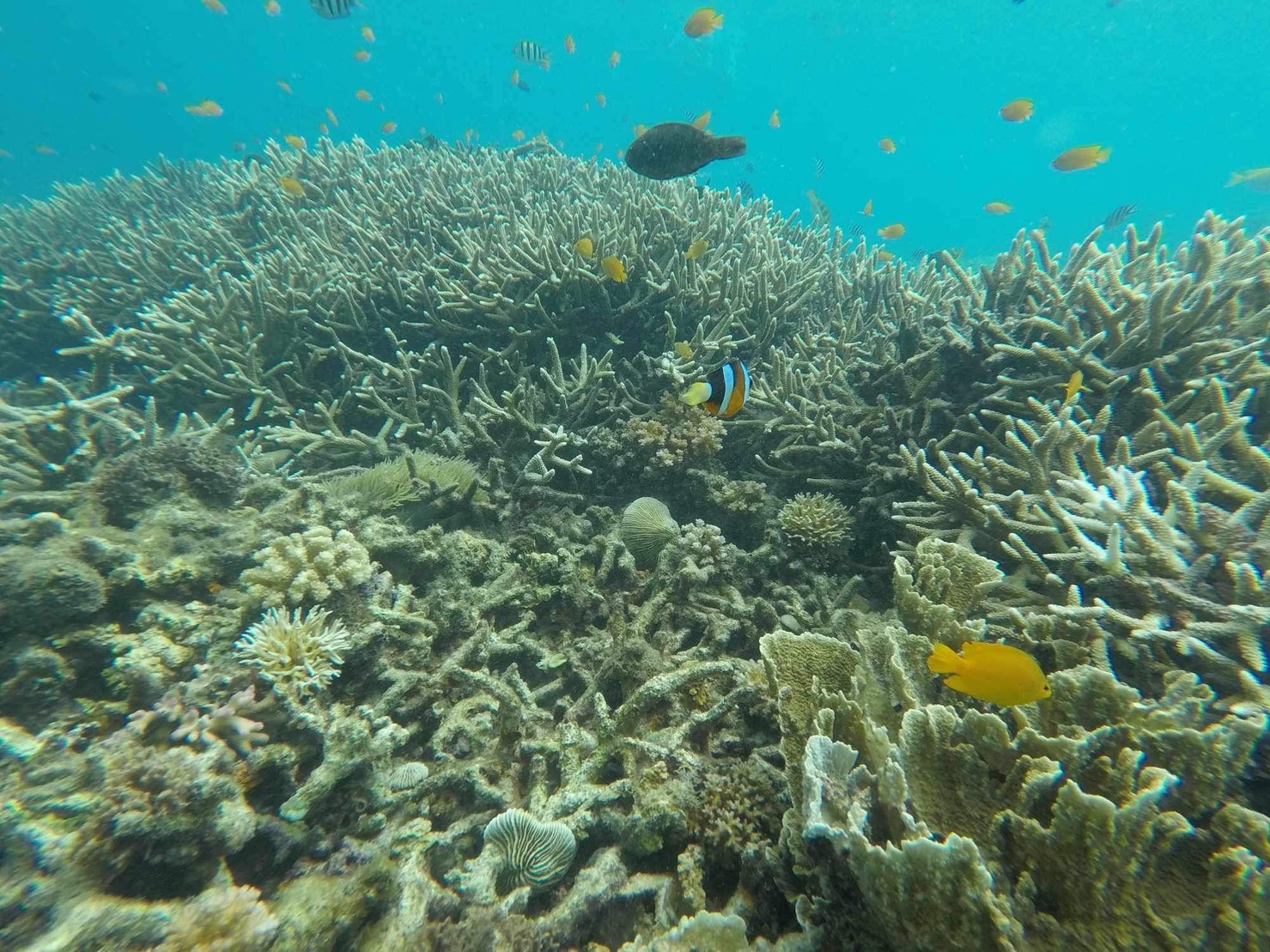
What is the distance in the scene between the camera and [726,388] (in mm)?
2938

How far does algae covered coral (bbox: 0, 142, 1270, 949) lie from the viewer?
1.55 meters

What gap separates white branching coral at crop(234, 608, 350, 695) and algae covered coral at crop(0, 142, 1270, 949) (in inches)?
1.0

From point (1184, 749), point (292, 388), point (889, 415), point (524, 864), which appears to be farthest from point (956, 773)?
point (292, 388)

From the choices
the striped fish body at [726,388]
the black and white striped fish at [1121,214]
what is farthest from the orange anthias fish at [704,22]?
the striped fish body at [726,388]

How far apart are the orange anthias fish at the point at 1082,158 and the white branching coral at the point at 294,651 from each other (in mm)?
10672

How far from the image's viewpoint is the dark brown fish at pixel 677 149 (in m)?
4.42

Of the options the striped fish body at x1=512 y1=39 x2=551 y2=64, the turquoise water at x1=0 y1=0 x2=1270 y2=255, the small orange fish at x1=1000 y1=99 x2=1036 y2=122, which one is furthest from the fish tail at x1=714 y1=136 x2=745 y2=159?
the turquoise water at x1=0 y1=0 x2=1270 y2=255

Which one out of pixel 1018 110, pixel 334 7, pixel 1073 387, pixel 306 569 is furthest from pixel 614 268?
pixel 1018 110

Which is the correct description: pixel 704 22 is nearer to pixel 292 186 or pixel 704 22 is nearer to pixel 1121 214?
pixel 292 186

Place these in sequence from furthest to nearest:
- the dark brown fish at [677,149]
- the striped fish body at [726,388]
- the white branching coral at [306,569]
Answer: the dark brown fish at [677,149]
the striped fish body at [726,388]
the white branching coral at [306,569]

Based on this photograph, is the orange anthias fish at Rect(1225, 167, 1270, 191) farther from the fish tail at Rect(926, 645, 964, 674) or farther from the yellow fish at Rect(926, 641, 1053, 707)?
the fish tail at Rect(926, 645, 964, 674)

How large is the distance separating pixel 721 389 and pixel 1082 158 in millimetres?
9103

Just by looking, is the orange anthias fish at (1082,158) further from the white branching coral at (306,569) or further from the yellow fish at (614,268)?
the white branching coral at (306,569)

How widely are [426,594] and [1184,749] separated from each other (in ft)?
10.6
